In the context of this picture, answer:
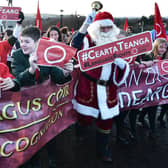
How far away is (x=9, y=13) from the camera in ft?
16.6

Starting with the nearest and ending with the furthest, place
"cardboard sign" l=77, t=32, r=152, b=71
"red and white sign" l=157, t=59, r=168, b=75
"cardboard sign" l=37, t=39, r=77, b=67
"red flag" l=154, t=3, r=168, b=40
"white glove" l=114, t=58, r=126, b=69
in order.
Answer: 1. "cardboard sign" l=37, t=39, r=77, b=67
2. "cardboard sign" l=77, t=32, r=152, b=71
3. "white glove" l=114, t=58, r=126, b=69
4. "red and white sign" l=157, t=59, r=168, b=75
5. "red flag" l=154, t=3, r=168, b=40

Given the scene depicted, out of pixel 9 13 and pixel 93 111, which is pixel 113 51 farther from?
pixel 9 13

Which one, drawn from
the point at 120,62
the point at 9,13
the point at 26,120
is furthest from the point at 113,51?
the point at 9,13

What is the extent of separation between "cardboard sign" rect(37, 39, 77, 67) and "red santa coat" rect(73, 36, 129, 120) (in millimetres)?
623

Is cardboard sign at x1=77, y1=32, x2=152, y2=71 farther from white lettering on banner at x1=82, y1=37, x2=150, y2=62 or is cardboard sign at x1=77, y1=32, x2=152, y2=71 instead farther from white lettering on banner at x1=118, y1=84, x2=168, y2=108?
white lettering on banner at x1=118, y1=84, x2=168, y2=108

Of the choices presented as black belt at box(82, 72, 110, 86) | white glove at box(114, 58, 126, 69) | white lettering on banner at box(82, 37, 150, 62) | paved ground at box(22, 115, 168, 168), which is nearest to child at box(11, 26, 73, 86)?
white lettering on banner at box(82, 37, 150, 62)

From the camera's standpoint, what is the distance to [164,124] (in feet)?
15.5

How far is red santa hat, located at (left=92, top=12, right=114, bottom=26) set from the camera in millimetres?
3059

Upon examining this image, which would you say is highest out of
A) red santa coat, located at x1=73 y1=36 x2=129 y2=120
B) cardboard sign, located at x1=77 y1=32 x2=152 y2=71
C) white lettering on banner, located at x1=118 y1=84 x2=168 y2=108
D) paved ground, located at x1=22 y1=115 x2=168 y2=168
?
cardboard sign, located at x1=77 y1=32 x2=152 y2=71

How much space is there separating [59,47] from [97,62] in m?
0.54

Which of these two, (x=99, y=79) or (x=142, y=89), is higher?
(x=99, y=79)

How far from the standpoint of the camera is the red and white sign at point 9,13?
4.96 meters

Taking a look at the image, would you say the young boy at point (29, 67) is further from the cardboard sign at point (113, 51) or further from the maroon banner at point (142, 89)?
the maroon banner at point (142, 89)

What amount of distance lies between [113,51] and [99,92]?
517mm
